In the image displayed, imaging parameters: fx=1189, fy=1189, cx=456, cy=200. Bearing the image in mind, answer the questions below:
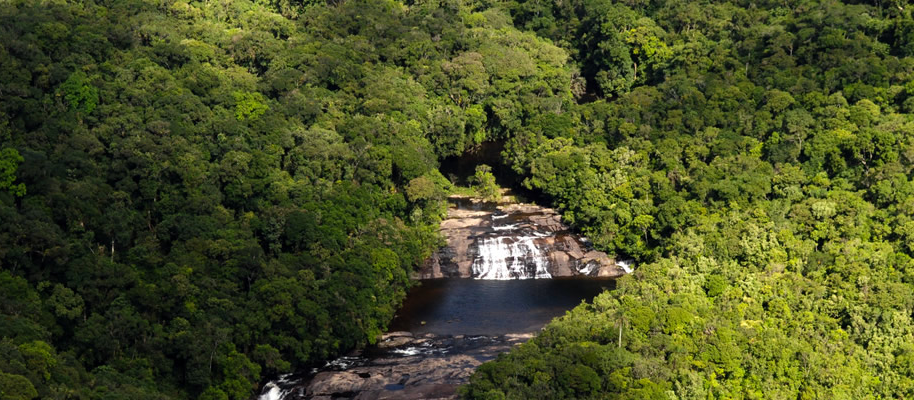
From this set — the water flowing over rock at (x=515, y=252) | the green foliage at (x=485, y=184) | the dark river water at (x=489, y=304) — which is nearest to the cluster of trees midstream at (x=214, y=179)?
the green foliage at (x=485, y=184)

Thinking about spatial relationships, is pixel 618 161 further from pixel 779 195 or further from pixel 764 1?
pixel 764 1

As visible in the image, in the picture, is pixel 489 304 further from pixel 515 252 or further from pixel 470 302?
pixel 515 252

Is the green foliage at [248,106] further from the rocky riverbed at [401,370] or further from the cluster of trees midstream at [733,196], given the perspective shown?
the rocky riverbed at [401,370]

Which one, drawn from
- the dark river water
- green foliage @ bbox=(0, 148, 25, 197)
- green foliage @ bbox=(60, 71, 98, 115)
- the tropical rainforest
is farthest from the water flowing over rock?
green foliage @ bbox=(0, 148, 25, 197)

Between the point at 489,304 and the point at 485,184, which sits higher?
the point at 485,184

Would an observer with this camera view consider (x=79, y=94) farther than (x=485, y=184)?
No

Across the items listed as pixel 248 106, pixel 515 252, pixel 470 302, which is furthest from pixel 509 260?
pixel 248 106
